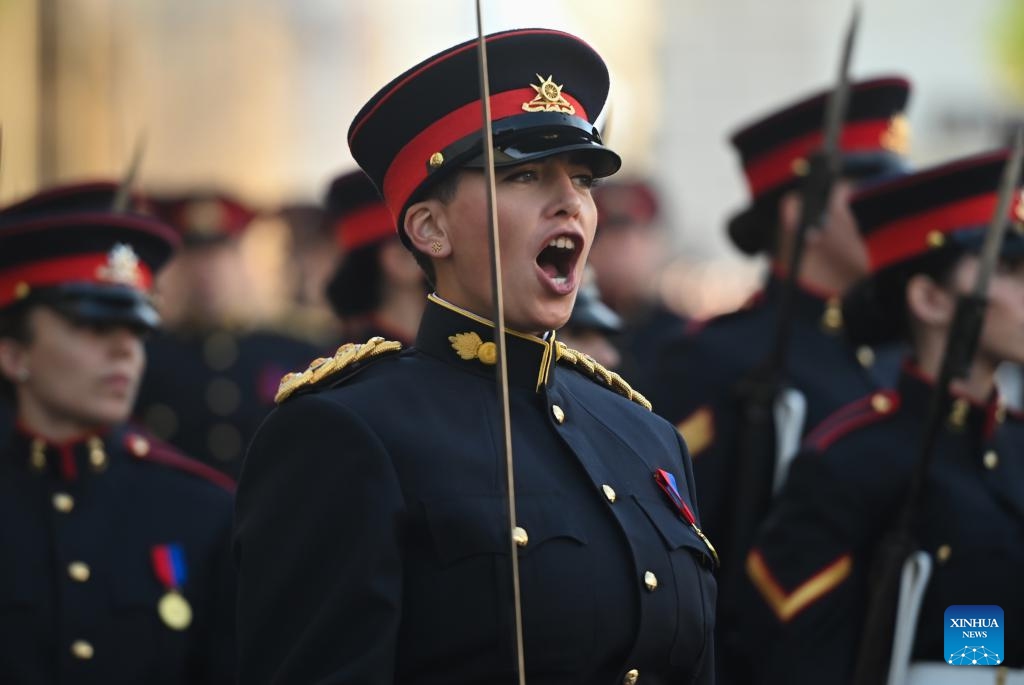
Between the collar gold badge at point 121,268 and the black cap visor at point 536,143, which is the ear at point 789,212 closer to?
the collar gold badge at point 121,268

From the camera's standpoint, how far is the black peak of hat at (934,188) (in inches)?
227

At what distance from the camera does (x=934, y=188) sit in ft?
19.2

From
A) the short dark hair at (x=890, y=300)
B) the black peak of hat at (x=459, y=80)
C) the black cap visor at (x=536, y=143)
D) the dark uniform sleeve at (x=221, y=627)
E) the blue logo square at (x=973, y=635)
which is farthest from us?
the short dark hair at (x=890, y=300)

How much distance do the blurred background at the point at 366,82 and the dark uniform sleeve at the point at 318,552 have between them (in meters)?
9.43

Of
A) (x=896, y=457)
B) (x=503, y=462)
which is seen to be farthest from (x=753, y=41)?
(x=503, y=462)

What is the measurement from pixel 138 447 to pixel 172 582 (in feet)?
2.00

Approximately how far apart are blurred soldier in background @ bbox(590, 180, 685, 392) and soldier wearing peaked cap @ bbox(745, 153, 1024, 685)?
577cm

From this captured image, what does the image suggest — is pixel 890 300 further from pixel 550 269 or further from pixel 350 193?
pixel 350 193

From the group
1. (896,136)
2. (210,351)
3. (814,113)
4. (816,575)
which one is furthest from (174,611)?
(210,351)

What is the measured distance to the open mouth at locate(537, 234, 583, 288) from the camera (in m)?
3.87

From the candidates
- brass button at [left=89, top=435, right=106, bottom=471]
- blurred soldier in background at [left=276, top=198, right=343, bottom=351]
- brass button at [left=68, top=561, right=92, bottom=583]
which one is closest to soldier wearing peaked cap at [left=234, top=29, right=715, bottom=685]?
brass button at [left=68, top=561, right=92, bottom=583]

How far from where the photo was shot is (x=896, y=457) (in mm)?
5586

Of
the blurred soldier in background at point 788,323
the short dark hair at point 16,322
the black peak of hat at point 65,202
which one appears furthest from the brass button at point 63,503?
the blurred soldier in background at point 788,323

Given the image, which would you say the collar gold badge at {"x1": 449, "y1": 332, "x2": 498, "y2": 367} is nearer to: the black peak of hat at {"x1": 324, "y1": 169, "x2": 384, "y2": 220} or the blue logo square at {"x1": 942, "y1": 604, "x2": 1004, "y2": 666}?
the blue logo square at {"x1": 942, "y1": 604, "x2": 1004, "y2": 666}
